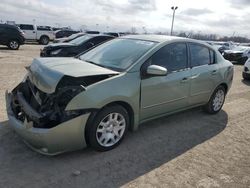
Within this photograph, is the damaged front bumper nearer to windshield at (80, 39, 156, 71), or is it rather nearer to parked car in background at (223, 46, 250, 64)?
windshield at (80, 39, 156, 71)

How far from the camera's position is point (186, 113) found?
6219 mm

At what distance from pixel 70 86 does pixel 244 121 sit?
4.03 metres

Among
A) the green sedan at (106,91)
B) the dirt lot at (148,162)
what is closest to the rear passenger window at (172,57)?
the green sedan at (106,91)

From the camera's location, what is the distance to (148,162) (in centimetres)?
395

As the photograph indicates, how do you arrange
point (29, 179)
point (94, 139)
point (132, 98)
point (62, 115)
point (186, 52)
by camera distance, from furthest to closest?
point (186, 52) → point (132, 98) → point (94, 139) → point (62, 115) → point (29, 179)

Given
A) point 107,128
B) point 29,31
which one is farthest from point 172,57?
point 29,31

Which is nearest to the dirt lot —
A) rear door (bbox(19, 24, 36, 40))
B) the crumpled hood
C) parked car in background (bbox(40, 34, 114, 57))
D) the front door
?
the front door

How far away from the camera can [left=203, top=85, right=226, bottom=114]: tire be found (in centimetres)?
612

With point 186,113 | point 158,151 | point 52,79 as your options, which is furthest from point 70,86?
point 186,113

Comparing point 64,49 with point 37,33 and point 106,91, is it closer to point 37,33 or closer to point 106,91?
point 106,91

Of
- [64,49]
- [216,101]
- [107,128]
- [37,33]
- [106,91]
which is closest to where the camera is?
[106,91]

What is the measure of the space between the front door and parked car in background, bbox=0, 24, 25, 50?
16642 mm

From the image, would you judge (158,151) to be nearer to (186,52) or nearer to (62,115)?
(62,115)

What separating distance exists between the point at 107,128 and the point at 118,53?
4.63 ft
